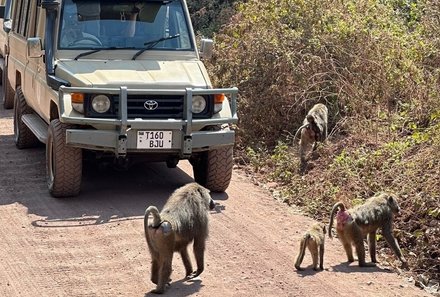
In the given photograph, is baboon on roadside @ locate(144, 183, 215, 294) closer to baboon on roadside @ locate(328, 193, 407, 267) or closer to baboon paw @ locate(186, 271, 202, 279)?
baboon paw @ locate(186, 271, 202, 279)

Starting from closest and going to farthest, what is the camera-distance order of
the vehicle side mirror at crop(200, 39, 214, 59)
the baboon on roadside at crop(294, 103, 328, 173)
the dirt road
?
1. the dirt road
2. the vehicle side mirror at crop(200, 39, 214, 59)
3. the baboon on roadside at crop(294, 103, 328, 173)

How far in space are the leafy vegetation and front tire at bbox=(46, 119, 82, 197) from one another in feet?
8.51

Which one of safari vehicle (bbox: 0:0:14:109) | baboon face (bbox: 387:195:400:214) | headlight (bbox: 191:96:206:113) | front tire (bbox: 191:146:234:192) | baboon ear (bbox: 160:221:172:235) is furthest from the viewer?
safari vehicle (bbox: 0:0:14:109)

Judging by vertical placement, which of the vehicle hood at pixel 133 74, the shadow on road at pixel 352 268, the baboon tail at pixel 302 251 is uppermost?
the vehicle hood at pixel 133 74

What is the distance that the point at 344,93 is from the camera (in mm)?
12555

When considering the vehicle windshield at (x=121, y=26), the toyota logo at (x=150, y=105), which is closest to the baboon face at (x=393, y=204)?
the toyota logo at (x=150, y=105)

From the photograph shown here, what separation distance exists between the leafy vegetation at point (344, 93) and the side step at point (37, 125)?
114 inches

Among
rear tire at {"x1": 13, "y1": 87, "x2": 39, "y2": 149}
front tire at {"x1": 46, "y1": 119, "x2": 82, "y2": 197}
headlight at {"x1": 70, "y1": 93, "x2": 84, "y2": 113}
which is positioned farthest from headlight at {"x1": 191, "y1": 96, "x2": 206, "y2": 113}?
rear tire at {"x1": 13, "y1": 87, "x2": 39, "y2": 149}

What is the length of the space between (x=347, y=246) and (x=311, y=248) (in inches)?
18.3

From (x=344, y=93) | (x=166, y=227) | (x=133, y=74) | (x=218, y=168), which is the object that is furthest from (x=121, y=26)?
(x=166, y=227)

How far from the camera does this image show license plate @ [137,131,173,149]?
32.0ft

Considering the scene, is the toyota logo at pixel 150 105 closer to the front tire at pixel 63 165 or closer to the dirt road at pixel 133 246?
the front tire at pixel 63 165

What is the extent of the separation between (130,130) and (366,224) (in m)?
2.88

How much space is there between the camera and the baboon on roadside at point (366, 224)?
8.26 m
